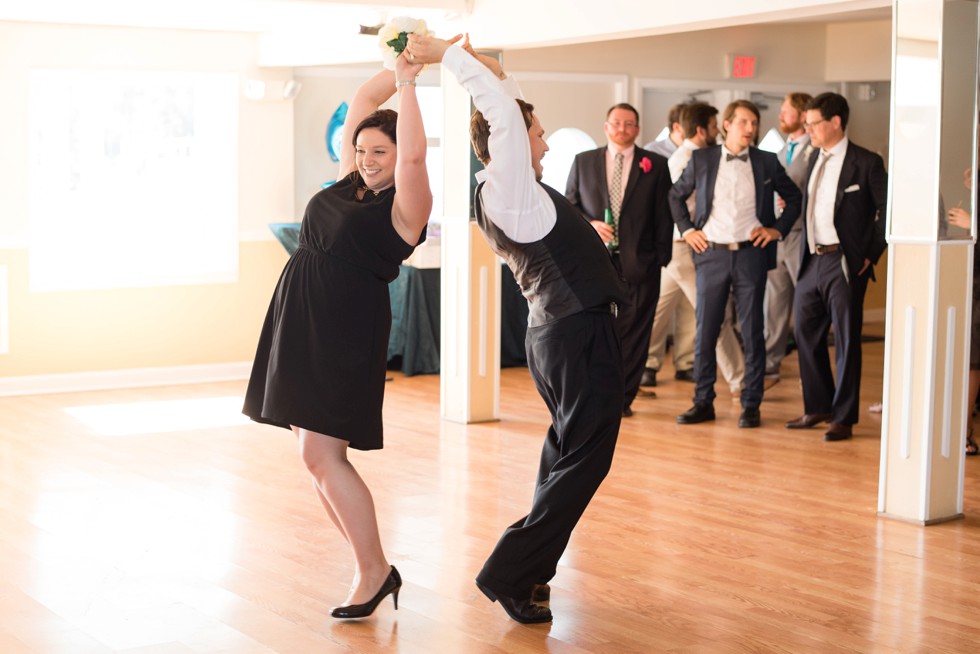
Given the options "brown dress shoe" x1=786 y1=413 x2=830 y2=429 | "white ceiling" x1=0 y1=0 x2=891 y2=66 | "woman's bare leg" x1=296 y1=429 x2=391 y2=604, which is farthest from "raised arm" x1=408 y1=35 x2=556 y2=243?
"brown dress shoe" x1=786 y1=413 x2=830 y2=429

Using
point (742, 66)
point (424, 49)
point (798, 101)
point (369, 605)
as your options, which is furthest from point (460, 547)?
point (742, 66)

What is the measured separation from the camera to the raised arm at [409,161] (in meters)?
3.22

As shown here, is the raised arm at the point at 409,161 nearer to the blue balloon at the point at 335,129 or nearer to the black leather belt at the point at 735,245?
the black leather belt at the point at 735,245

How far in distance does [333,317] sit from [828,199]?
11.6 feet

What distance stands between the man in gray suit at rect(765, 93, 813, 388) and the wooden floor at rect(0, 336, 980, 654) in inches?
56.8

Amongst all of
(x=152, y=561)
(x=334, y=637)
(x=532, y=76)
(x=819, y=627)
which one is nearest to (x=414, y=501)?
(x=152, y=561)

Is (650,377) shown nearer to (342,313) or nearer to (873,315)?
(873,315)

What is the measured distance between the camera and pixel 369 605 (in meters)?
3.63

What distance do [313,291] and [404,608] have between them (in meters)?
0.97

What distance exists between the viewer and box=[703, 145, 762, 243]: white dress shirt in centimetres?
661

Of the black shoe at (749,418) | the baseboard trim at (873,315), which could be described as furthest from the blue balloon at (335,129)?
the baseboard trim at (873,315)

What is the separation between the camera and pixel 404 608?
376cm

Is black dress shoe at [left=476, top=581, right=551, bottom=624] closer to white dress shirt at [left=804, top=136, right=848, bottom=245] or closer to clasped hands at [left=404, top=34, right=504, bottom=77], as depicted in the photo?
clasped hands at [left=404, top=34, right=504, bottom=77]

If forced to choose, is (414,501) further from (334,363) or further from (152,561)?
(334,363)
